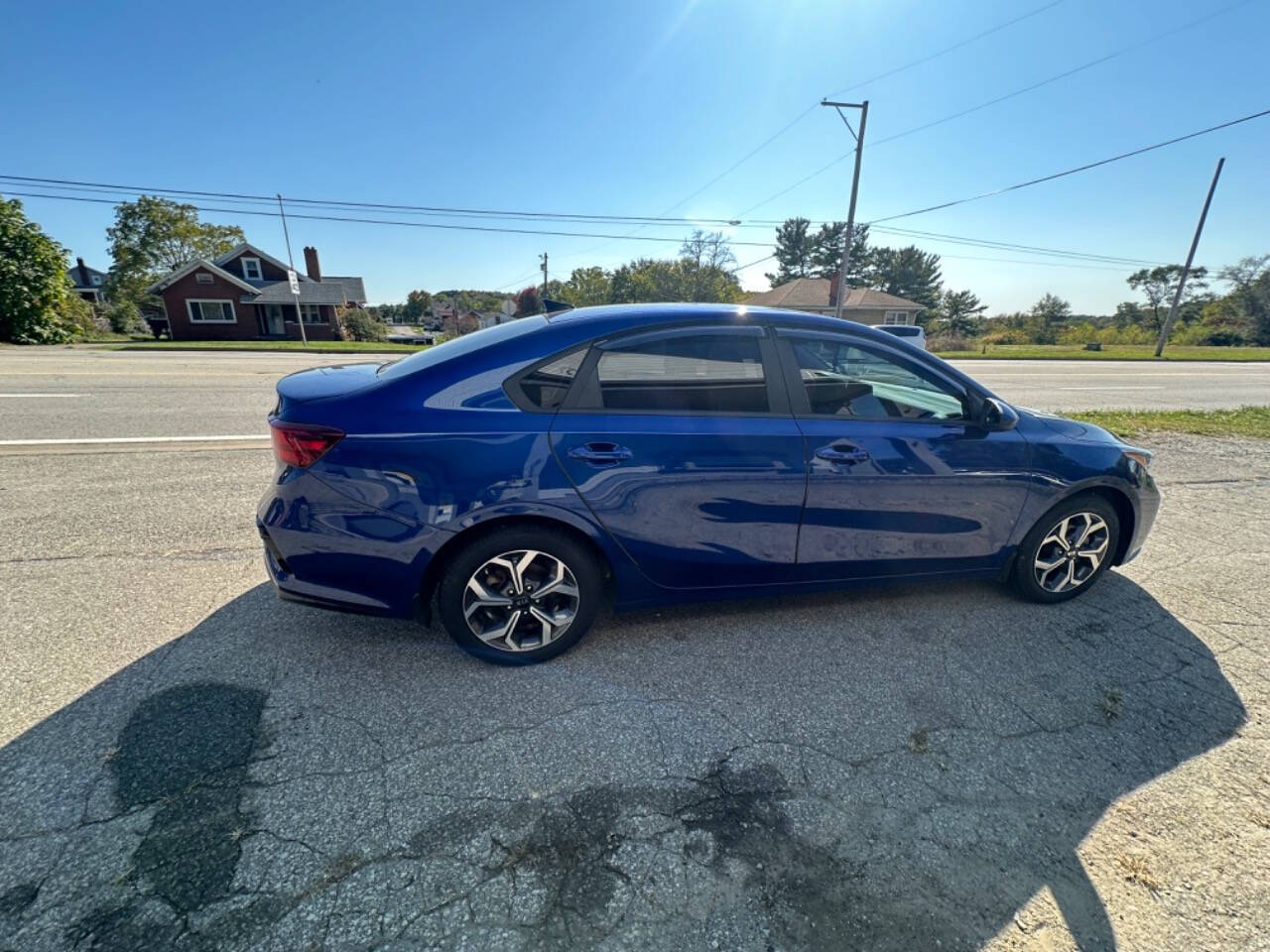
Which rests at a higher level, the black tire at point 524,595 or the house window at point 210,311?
the house window at point 210,311

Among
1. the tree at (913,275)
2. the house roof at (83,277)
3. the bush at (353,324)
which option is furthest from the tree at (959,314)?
the house roof at (83,277)

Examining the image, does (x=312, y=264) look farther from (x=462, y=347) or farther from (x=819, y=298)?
(x=462, y=347)

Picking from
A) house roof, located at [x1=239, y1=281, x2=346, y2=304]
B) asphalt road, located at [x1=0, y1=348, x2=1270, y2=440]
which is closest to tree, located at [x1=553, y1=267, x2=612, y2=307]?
house roof, located at [x1=239, y1=281, x2=346, y2=304]

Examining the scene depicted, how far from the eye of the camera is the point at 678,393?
2676 mm

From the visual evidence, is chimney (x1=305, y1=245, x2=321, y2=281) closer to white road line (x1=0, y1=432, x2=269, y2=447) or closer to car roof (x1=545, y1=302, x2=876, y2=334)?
white road line (x1=0, y1=432, x2=269, y2=447)

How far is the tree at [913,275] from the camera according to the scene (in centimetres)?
6406

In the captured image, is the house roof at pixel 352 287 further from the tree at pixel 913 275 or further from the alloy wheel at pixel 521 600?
the tree at pixel 913 275

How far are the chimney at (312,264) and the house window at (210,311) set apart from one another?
906 centimetres

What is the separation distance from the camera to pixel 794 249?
7019cm

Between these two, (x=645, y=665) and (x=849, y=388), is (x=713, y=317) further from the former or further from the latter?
(x=645, y=665)

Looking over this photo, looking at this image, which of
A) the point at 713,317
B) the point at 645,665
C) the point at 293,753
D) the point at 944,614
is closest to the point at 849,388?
the point at 713,317

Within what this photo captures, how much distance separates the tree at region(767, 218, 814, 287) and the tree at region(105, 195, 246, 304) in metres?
60.7

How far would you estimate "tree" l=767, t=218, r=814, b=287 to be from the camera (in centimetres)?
6962

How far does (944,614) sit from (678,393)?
199 centimetres
